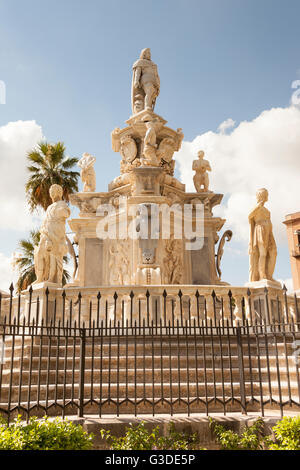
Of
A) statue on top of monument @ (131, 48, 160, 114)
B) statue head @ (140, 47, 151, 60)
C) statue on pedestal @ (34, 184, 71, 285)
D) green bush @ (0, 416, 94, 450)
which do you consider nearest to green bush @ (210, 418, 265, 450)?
green bush @ (0, 416, 94, 450)

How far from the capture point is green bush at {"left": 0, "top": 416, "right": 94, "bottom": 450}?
407cm

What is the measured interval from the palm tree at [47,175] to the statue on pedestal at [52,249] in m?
13.3

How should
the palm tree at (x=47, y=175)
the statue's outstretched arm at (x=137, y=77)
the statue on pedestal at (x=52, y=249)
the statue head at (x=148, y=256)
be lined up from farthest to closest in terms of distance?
1. the palm tree at (x=47, y=175)
2. the statue's outstretched arm at (x=137, y=77)
3. the statue head at (x=148, y=256)
4. the statue on pedestal at (x=52, y=249)

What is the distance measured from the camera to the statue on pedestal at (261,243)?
Result: 10.6 meters

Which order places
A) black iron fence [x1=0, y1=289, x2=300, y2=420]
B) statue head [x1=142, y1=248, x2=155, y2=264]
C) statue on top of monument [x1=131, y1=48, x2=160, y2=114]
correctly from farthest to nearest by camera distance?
statue on top of monument [x1=131, y1=48, x2=160, y2=114] → statue head [x1=142, y1=248, x2=155, y2=264] → black iron fence [x1=0, y1=289, x2=300, y2=420]

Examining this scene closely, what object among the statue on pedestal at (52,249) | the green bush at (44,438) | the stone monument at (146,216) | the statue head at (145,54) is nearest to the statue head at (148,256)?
the stone monument at (146,216)

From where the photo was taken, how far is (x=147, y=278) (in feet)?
37.1

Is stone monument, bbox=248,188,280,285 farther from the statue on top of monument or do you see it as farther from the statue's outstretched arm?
the statue's outstretched arm

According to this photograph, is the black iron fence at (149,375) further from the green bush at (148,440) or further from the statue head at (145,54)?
the statue head at (145,54)

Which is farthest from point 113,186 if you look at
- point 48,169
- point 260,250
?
point 48,169

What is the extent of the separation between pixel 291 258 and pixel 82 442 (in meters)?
40.1

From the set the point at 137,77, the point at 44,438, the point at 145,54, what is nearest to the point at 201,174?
the point at 137,77

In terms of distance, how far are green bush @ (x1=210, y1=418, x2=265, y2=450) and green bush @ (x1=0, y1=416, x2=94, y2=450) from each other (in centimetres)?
196

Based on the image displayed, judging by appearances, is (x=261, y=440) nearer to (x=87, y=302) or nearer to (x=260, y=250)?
(x=87, y=302)
